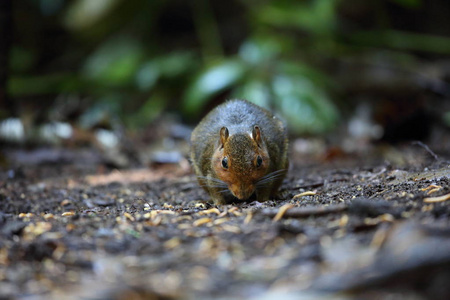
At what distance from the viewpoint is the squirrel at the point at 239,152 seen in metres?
4.52

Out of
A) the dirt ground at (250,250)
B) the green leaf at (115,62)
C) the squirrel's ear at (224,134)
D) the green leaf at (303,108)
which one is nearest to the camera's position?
the dirt ground at (250,250)

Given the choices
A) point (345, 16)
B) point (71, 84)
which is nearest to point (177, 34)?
point (71, 84)

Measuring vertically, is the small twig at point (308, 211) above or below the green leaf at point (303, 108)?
below

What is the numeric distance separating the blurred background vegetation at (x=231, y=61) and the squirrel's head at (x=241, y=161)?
452 centimetres

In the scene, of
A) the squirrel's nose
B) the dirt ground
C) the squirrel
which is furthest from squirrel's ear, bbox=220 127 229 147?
the dirt ground

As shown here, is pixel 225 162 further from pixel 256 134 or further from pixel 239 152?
pixel 256 134

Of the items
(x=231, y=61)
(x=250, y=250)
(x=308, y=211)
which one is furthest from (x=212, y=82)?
(x=250, y=250)

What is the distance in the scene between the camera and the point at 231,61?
33.1 feet

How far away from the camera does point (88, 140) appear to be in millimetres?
9180

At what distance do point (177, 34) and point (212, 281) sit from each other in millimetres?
13071

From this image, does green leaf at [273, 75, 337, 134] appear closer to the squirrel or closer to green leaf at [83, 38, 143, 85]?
the squirrel

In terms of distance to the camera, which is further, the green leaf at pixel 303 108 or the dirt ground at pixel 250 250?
the green leaf at pixel 303 108

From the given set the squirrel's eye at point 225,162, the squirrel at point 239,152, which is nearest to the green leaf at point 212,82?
the squirrel at point 239,152

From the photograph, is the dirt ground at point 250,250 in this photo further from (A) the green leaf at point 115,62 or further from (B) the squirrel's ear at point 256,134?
(A) the green leaf at point 115,62
